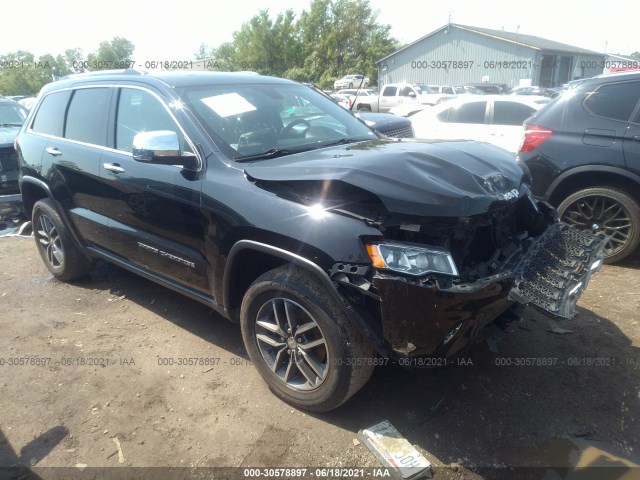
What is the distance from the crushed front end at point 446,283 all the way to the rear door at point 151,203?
1.21 m

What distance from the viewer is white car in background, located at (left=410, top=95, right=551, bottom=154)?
7.91 meters

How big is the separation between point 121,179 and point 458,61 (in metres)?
41.1

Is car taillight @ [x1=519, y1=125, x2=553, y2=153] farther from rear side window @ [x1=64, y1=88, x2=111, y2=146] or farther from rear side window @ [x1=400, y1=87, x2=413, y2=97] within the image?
rear side window @ [x1=400, y1=87, x2=413, y2=97]

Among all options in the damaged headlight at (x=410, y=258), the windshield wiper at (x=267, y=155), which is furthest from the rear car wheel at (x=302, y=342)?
the windshield wiper at (x=267, y=155)

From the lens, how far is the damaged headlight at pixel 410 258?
2.27 m

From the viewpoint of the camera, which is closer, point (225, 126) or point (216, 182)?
point (216, 182)

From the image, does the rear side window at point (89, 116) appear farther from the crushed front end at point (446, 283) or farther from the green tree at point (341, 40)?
the green tree at point (341, 40)

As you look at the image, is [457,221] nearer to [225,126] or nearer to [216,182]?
[216,182]

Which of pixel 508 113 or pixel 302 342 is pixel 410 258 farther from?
pixel 508 113

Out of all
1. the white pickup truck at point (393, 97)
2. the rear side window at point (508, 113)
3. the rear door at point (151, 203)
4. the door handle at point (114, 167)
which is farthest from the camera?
the white pickup truck at point (393, 97)

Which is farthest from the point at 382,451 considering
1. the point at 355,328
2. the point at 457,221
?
the point at 457,221

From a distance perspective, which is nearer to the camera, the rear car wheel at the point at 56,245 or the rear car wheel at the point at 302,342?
the rear car wheel at the point at 302,342

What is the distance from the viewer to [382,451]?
2535mm

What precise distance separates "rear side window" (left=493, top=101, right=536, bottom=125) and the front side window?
20.8 ft
